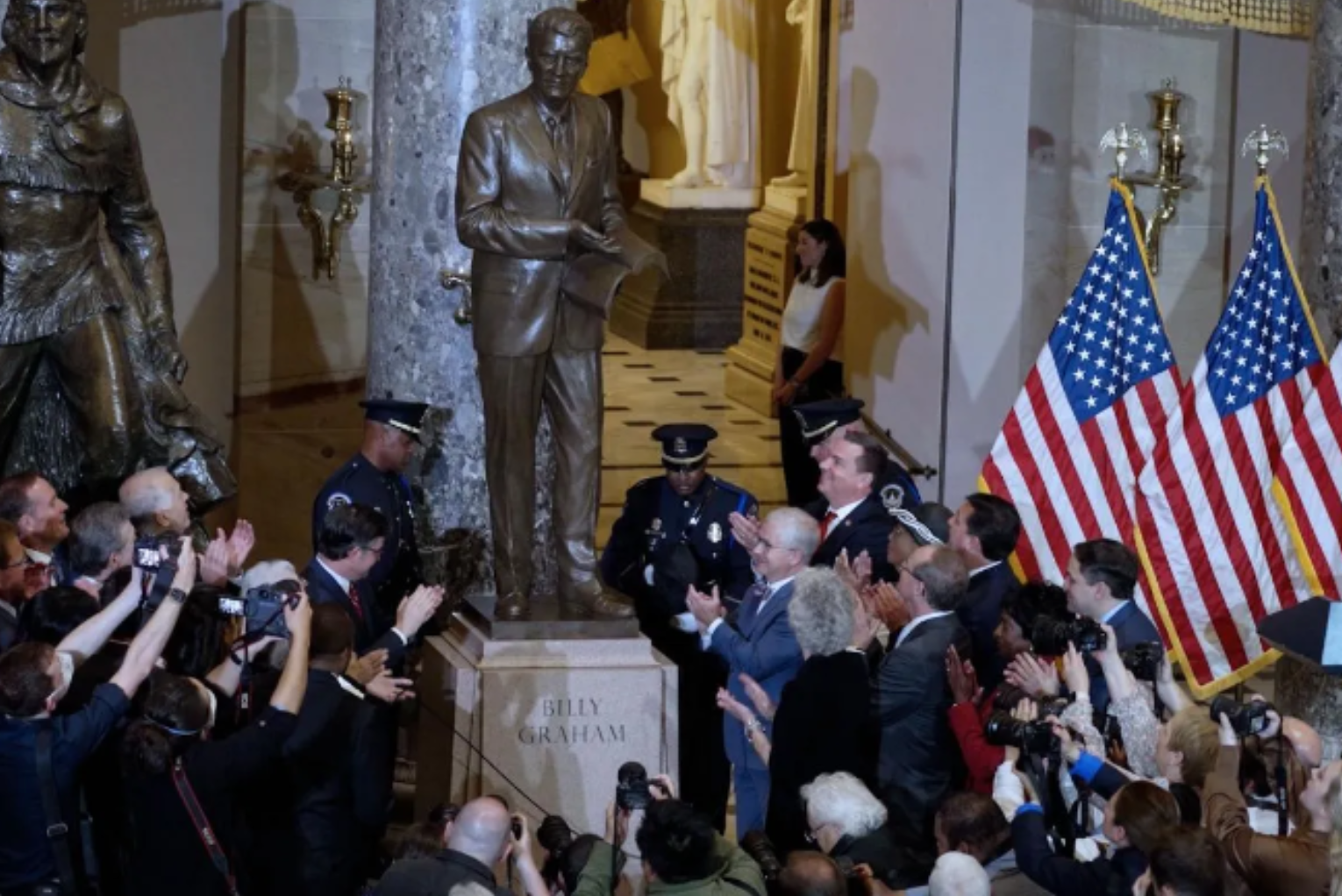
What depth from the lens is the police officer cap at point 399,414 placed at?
9.34 meters

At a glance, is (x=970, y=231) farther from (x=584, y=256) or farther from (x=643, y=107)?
(x=643, y=107)

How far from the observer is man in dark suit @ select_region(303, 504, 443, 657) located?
836 centimetres

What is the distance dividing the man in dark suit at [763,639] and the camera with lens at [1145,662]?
0.98 metres

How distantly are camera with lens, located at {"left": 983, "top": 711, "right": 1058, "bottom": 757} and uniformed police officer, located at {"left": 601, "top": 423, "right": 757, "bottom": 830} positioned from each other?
2.30 m

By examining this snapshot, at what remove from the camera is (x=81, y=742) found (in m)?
7.09

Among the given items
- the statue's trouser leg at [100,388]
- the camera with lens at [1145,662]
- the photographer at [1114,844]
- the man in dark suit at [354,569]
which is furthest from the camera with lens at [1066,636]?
the statue's trouser leg at [100,388]

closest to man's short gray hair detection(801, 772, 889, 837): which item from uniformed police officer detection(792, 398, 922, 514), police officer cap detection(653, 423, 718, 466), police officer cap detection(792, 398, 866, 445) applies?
police officer cap detection(653, 423, 718, 466)

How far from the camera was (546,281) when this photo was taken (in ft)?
29.5

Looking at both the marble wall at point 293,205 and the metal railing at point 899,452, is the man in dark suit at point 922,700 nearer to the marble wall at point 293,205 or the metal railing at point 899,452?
the metal railing at point 899,452

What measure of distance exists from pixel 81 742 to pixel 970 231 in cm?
684

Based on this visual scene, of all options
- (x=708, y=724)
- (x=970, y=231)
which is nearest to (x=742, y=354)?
(x=970, y=231)

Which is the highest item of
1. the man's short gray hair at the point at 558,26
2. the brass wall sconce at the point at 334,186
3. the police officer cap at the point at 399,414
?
the man's short gray hair at the point at 558,26

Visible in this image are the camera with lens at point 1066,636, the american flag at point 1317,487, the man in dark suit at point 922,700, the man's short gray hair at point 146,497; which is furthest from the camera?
the american flag at point 1317,487

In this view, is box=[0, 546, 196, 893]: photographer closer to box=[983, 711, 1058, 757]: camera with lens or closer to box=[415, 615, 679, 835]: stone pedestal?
box=[415, 615, 679, 835]: stone pedestal
